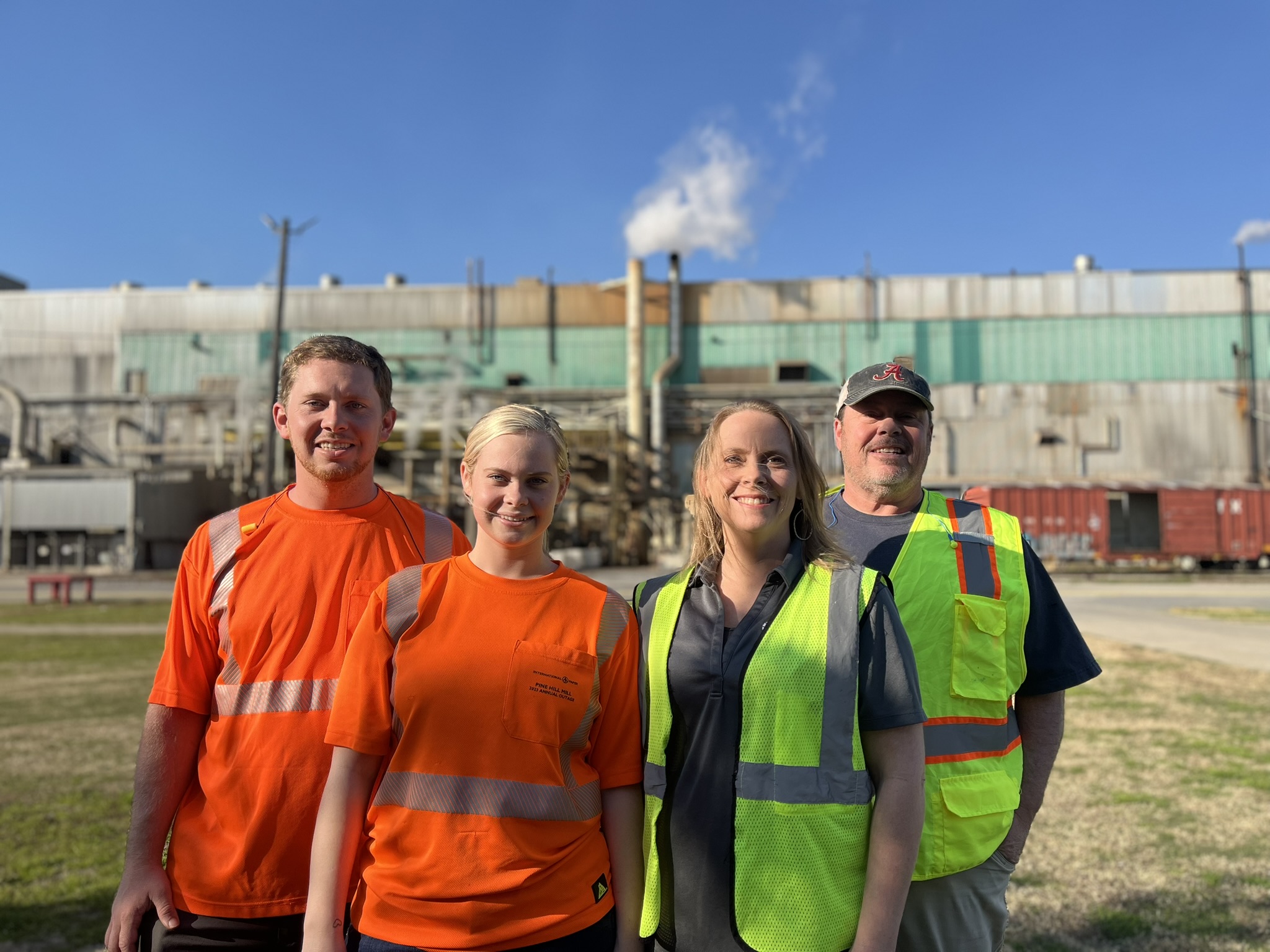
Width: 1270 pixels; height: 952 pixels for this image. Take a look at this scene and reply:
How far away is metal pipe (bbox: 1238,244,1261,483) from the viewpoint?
36219 mm

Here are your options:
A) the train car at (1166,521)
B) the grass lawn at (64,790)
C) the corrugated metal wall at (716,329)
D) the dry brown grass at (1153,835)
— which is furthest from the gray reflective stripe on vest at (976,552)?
the corrugated metal wall at (716,329)

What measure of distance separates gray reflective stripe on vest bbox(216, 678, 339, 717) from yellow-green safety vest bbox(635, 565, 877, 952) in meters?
1.01

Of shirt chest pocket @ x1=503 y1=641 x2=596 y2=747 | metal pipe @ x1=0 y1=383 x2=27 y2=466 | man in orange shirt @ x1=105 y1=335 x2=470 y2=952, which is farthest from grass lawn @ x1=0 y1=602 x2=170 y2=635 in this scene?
metal pipe @ x1=0 y1=383 x2=27 y2=466

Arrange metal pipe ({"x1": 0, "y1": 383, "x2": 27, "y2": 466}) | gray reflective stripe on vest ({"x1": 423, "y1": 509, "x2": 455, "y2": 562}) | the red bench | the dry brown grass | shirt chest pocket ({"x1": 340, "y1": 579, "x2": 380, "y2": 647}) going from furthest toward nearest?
1. metal pipe ({"x1": 0, "y1": 383, "x2": 27, "y2": 466})
2. the red bench
3. the dry brown grass
4. gray reflective stripe on vest ({"x1": 423, "y1": 509, "x2": 455, "y2": 562})
5. shirt chest pocket ({"x1": 340, "y1": 579, "x2": 380, "y2": 647})

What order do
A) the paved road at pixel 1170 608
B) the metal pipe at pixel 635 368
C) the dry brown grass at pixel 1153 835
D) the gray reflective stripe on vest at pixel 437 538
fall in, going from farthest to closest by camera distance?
the metal pipe at pixel 635 368, the paved road at pixel 1170 608, the dry brown grass at pixel 1153 835, the gray reflective stripe on vest at pixel 437 538

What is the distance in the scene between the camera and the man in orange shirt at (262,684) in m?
2.20

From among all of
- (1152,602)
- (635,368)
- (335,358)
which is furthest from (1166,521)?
(335,358)

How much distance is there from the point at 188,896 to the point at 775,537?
1767mm

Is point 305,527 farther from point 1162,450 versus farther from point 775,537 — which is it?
point 1162,450

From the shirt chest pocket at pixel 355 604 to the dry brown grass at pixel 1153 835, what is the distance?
367 cm

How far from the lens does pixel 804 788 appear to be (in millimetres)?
1950

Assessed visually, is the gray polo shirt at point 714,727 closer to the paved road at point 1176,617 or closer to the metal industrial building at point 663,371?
the paved road at point 1176,617

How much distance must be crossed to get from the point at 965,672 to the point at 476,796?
1383mm

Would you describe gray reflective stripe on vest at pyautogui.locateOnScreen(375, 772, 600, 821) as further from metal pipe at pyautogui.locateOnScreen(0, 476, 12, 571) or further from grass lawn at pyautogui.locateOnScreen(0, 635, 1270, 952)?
metal pipe at pyautogui.locateOnScreen(0, 476, 12, 571)
